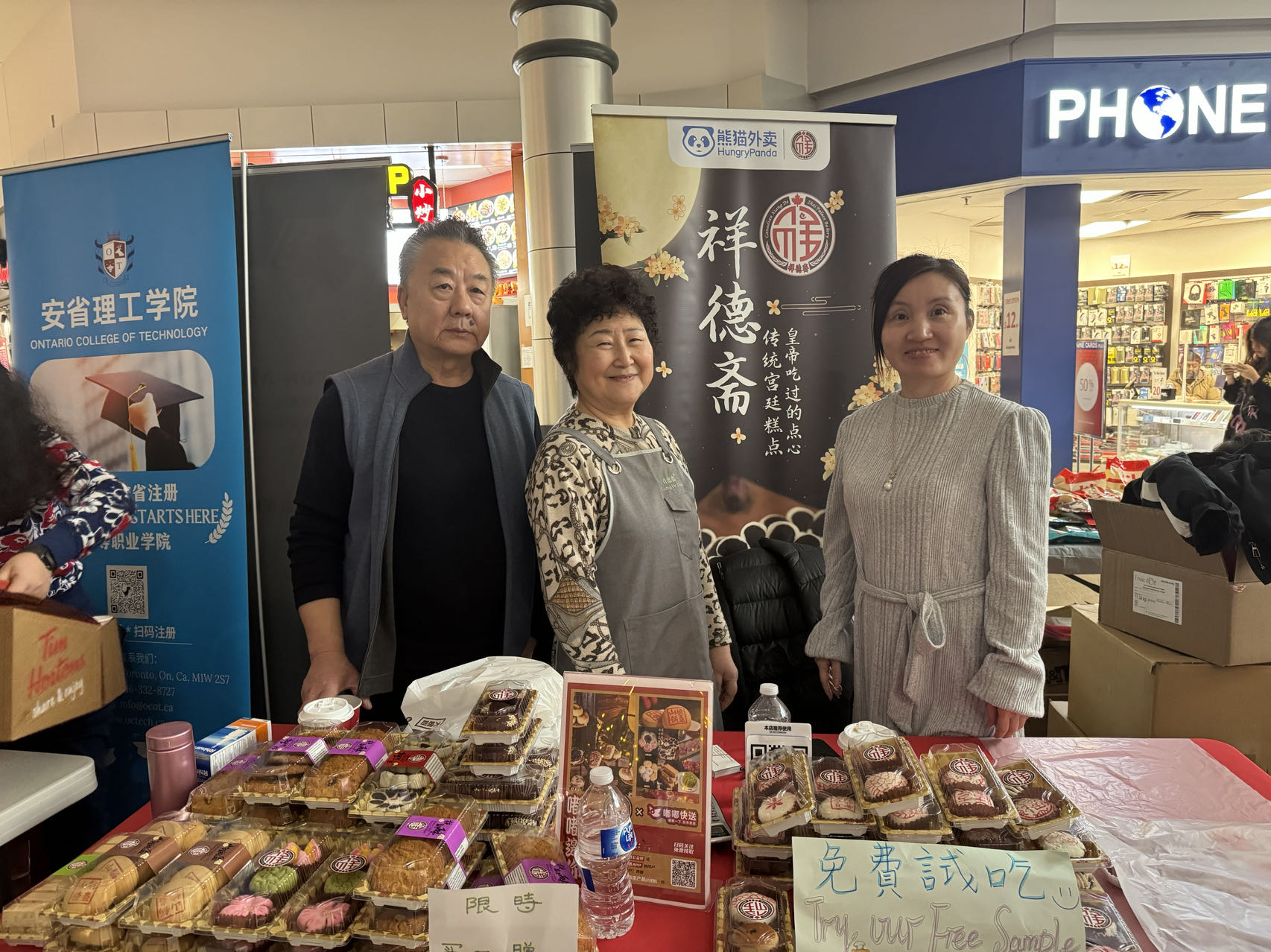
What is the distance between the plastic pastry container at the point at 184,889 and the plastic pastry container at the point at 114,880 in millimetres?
23

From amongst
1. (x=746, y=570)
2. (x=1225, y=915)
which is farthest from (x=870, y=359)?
(x=1225, y=915)

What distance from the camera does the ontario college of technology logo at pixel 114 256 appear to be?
2506 millimetres

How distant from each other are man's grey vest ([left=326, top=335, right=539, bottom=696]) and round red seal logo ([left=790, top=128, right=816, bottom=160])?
1442 millimetres

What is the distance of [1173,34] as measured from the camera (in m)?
5.28

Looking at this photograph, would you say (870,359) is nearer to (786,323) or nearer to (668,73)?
(786,323)

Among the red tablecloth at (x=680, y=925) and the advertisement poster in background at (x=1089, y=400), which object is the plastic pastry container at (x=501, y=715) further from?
the advertisement poster in background at (x=1089, y=400)

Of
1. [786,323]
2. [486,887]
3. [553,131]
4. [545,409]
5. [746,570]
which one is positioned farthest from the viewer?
[545,409]

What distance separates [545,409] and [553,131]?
1516 millimetres

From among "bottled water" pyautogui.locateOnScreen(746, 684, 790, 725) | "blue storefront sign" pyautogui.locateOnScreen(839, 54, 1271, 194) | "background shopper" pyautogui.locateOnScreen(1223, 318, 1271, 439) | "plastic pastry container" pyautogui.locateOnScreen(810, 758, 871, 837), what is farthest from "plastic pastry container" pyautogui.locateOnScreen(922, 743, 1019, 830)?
"blue storefront sign" pyautogui.locateOnScreen(839, 54, 1271, 194)

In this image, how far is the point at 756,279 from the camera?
8.87 feet

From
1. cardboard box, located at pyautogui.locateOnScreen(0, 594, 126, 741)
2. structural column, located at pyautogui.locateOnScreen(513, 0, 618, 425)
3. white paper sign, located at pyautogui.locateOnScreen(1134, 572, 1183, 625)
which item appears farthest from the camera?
structural column, located at pyautogui.locateOnScreen(513, 0, 618, 425)

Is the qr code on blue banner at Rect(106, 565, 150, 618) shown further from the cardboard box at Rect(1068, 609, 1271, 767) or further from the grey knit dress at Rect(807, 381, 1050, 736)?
the cardboard box at Rect(1068, 609, 1271, 767)

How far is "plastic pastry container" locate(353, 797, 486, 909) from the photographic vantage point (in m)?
1.00

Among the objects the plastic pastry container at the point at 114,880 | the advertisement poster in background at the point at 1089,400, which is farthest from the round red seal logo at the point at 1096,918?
the advertisement poster in background at the point at 1089,400
